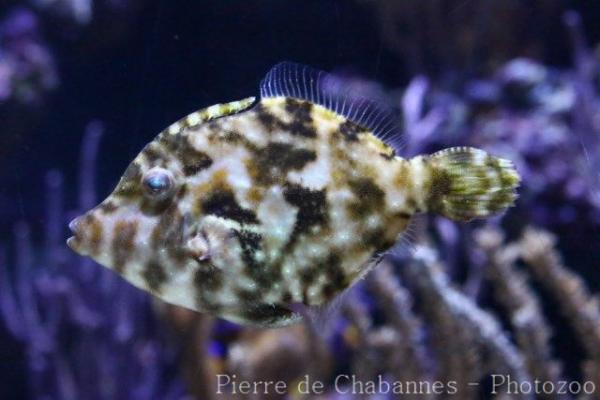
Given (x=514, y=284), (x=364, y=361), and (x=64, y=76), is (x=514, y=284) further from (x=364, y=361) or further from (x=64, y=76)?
(x=64, y=76)

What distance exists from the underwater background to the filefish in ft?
2.49

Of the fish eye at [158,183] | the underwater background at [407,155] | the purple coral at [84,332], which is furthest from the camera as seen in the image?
the purple coral at [84,332]

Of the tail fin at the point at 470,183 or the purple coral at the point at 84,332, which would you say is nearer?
the tail fin at the point at 470,183

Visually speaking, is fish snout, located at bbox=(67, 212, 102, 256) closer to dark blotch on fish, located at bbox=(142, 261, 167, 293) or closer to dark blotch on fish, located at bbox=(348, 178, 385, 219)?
dark blotch on fish, located at bbox=(142, 261, 167, 293)

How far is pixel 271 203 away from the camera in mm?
1153

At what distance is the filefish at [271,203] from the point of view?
3.76 ft

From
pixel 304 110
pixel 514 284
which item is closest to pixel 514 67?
pixel 514 284

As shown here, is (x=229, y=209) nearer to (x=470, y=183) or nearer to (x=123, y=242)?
(x=123, y=242)

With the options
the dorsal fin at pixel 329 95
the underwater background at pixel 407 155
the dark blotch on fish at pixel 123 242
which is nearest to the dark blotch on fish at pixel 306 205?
the dorsal fin at pixel 329 95

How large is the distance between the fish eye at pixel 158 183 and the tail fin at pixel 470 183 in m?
0.49

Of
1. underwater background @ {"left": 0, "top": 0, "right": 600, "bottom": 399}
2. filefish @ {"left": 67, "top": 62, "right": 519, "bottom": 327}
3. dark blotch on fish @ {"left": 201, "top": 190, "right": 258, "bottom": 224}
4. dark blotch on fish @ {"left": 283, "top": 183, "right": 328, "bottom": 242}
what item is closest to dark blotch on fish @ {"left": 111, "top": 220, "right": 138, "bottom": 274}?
filefish @ {"left": 67, "top": 62, "right": 519, "bottom": 327}

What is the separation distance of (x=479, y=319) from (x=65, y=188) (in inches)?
86.0

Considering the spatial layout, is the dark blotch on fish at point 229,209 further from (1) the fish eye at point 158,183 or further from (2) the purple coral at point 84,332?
(2) the purple coral at point 84,332

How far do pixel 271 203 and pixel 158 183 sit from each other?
0.21m
